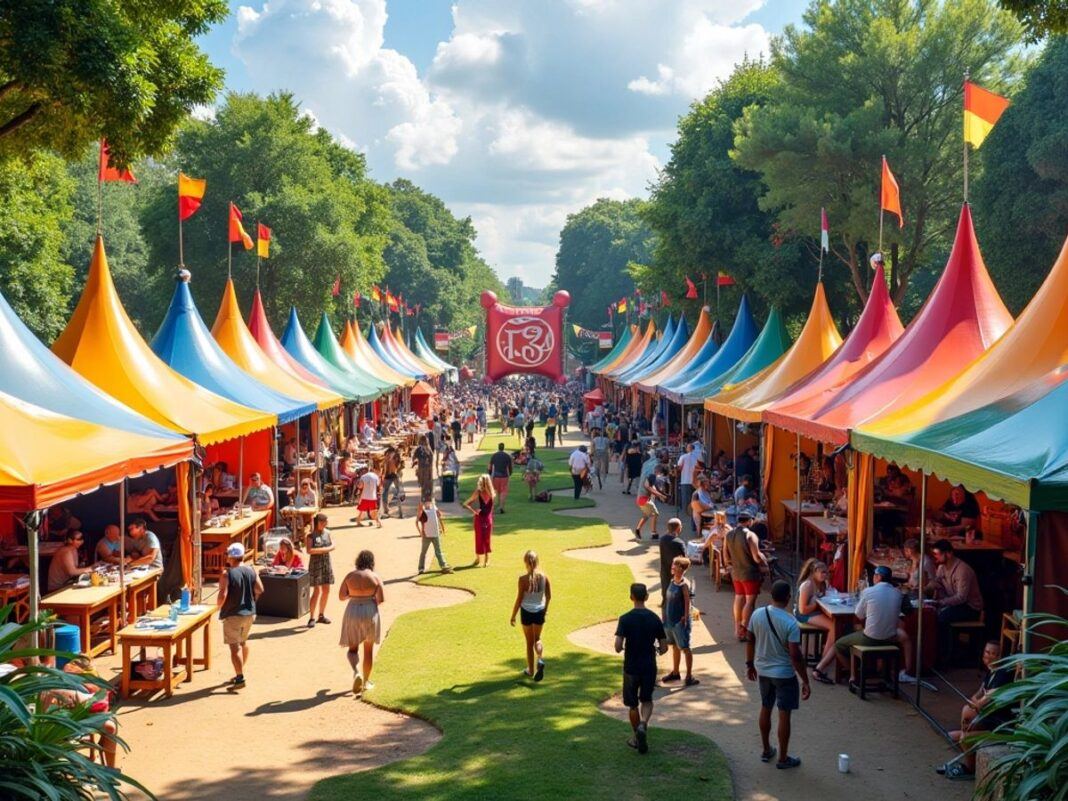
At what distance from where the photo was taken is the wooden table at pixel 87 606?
10.9 meters

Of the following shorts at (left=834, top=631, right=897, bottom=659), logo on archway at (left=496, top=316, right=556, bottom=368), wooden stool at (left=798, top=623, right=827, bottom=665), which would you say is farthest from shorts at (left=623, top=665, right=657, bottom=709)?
logo on archway at (left=496, top=316, right=556, bottom=368)

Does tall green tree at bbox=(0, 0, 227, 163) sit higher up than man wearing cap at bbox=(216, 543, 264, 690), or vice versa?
tall green tree at bbox=(0, 0, 227, 163)

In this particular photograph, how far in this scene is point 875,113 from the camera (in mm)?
25938

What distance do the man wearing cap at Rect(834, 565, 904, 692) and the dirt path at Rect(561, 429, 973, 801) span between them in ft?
1.98

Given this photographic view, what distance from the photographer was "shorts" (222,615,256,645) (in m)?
10.2

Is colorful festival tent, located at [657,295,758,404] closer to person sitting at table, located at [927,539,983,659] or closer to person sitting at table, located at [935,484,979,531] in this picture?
person sitting at table, located at [935,484,979,531]

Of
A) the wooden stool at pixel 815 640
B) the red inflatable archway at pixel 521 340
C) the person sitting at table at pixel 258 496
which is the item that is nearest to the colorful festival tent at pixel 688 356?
the red inflatable archway at pixel 521 340

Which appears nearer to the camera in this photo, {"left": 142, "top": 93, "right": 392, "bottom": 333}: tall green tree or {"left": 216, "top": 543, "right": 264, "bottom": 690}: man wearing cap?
{"left": 216, "top": 543, "right": 264, "bottom": 690}: man wearing cap

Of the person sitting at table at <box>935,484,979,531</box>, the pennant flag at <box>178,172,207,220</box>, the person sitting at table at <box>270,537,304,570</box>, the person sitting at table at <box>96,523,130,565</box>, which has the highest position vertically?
the pennant flag at <box>178,172,207,220</box>

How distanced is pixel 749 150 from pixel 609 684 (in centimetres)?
2110

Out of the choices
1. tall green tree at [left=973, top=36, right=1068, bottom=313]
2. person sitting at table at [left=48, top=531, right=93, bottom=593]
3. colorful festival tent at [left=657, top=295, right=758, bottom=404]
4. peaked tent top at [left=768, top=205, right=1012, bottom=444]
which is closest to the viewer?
person sitting at table at [left=48, top=531, right=93, bottom=593]

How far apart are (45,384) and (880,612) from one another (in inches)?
360

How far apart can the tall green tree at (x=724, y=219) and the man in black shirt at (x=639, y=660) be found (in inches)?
954

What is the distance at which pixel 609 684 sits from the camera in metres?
10.3
